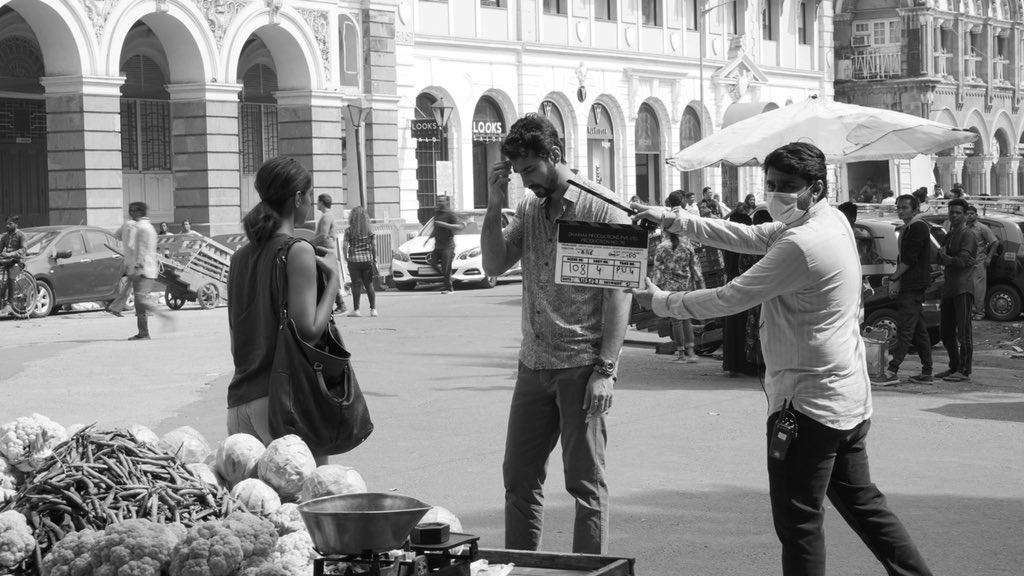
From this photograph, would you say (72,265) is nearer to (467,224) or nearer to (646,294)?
(467,224)

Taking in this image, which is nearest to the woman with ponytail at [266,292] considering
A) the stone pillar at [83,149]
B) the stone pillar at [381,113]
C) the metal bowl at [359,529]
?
the metal bowl at [359,529]

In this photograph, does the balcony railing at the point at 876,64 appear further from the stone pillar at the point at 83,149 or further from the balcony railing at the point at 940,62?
the stone pillar at the point at 83,149

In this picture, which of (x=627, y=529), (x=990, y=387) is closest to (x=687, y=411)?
(x=990, y=387)

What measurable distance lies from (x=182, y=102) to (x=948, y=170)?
40.8 meters

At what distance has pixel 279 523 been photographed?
447 cm

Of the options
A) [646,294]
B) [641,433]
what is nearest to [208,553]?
[646,294]

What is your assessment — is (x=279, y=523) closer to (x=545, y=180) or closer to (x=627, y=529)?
(x=545, y=180)

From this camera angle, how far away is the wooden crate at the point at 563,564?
408 cm

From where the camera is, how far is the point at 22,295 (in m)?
22.7

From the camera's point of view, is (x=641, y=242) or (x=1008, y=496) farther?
(x=1008, y=496)

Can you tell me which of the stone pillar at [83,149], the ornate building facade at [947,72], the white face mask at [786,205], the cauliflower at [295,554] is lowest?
the cauliflower at [295,554]

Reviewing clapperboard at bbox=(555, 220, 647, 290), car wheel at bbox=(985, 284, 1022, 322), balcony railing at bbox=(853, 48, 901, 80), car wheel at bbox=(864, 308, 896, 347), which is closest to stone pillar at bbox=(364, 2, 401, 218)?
car wheel at bbox=(985, 284, 1022, 322)

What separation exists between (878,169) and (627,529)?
57.1 meters

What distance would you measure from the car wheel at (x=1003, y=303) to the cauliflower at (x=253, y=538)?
20.0 meters
